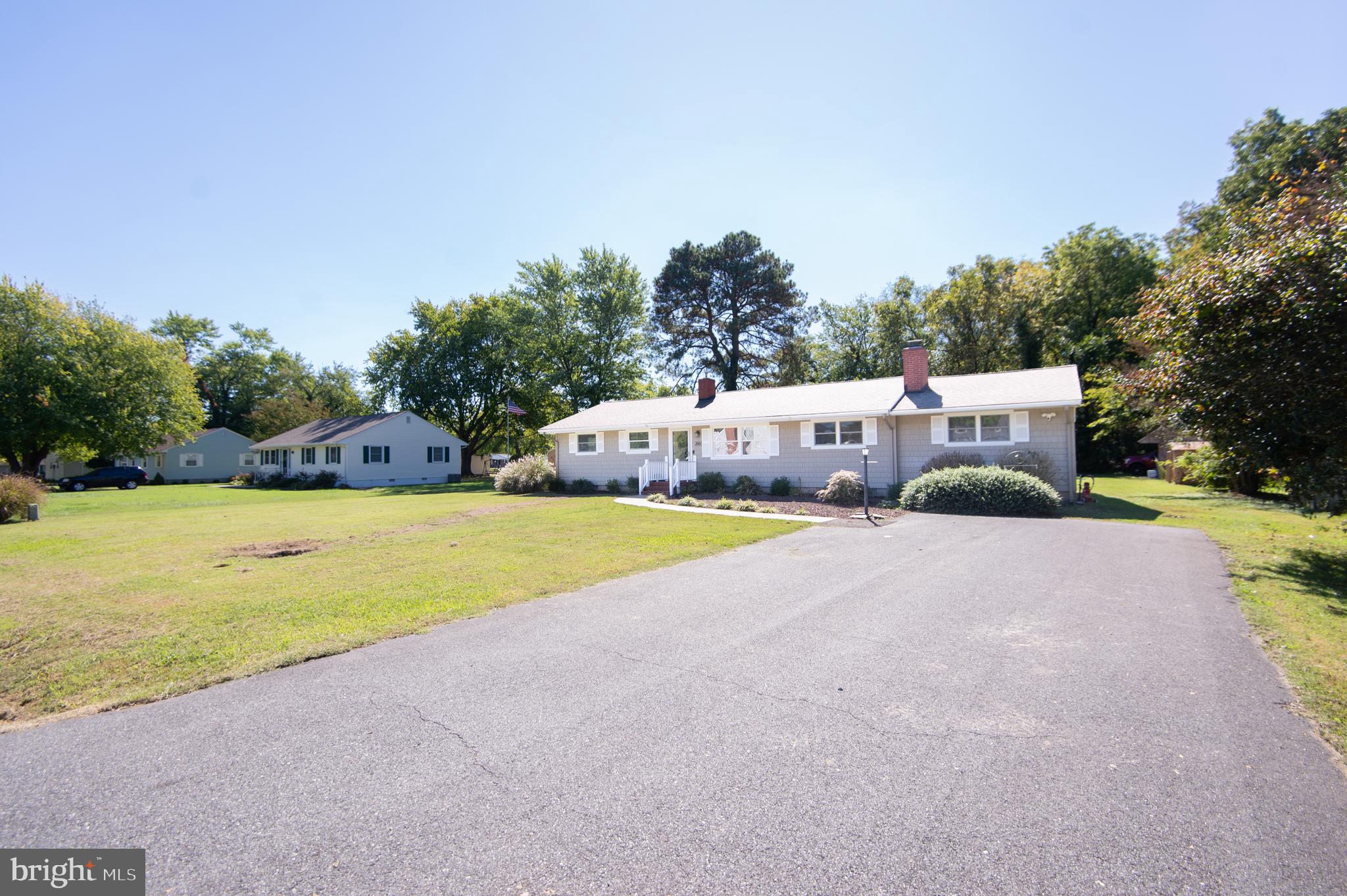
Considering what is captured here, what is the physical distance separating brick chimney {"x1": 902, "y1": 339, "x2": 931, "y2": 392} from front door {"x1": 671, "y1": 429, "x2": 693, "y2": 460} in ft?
27.0

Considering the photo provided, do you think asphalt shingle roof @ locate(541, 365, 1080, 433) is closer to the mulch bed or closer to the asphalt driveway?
the mulch bed

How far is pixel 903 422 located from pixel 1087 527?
7230mm

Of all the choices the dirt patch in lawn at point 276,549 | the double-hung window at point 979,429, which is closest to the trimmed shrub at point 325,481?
the dirt patch in lawn at point 276,549

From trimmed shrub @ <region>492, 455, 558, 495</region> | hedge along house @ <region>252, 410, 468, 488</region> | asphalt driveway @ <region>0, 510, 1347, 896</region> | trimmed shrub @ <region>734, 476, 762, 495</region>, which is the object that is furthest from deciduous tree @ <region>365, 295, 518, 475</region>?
asphalt driveway @ <region>0, 510, 1347, 896</region>

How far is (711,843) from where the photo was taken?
2664 mm

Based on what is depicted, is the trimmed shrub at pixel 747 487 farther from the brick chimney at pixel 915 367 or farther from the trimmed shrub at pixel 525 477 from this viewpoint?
the trimmed shrub at pixel 525 477

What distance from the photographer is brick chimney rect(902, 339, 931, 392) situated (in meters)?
→ 20.8

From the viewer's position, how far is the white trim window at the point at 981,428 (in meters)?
18.1

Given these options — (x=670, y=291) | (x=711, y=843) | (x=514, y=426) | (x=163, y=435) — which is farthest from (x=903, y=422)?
(x=163, y=435)

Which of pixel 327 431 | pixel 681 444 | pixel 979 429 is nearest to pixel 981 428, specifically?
pixel 979 429

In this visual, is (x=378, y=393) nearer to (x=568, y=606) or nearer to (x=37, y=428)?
(x=37, y=428)

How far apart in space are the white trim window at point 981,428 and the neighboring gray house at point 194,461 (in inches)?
1890

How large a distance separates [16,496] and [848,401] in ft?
81.8

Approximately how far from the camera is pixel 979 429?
1866 centimetres
